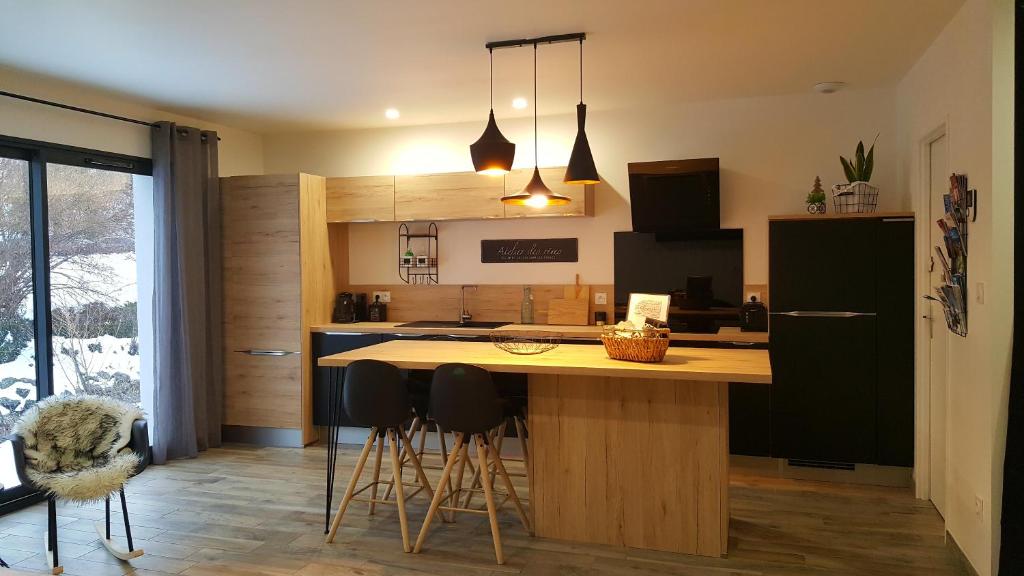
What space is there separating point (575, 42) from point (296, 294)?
3.05 m

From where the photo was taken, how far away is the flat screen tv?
510 centimetres

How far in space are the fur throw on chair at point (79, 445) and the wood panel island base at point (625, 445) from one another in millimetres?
1114

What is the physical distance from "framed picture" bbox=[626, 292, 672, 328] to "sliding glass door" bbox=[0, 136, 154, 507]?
3220 millimetres

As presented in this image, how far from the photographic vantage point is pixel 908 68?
4.46 metres

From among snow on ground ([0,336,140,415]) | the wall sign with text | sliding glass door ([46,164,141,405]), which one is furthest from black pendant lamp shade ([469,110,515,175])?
snow on ground ([0,336,140,415])

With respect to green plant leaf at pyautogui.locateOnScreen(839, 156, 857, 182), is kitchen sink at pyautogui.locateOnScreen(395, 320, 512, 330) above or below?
below

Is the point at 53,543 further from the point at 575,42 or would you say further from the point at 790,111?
the point at 790,111

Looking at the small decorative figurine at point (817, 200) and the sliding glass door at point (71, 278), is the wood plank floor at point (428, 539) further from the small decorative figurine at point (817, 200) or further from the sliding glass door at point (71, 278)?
the small decorative figurine at point (817, 200)

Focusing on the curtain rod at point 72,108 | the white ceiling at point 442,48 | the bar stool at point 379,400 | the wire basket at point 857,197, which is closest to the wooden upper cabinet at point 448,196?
the white ceiling at point 442,48

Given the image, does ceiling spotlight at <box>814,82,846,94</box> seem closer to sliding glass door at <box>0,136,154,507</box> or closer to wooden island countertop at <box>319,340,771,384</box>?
wooden island countertop at <box>319,340,771,384</box>

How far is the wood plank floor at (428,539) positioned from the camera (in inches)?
131

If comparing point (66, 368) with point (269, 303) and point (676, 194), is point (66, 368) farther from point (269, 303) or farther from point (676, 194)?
point (676, 194)

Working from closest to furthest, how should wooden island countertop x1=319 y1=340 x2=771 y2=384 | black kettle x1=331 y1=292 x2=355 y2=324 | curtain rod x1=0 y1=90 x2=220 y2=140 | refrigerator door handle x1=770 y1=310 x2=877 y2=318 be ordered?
wooden island countertop x1=319 y1=340 x2=771 y2=384 < curtain rod x1=0 y1=90 x2=220 y2=140 < refrigerator door handle x1=770 y1=310 x2=877 y2=318 < black kettle x1=331 y1=292 x2=355 y2=324

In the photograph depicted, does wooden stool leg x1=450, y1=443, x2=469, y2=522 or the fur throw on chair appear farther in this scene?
wooden stool leg x1=450, y1=443, x2=469, y2=522
